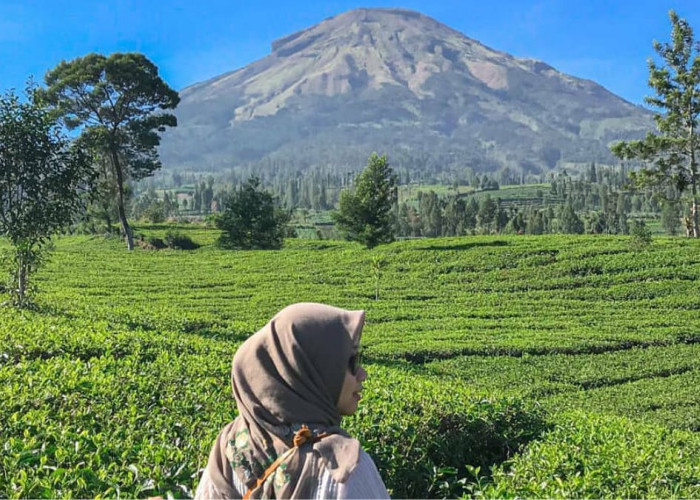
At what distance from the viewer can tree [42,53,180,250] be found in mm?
30281

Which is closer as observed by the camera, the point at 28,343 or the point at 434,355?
the point at 28,343

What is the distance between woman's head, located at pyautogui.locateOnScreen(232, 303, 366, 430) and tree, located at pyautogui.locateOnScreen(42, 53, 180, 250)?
2999cm

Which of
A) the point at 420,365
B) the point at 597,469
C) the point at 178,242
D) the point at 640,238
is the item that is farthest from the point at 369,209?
the point at 597,469

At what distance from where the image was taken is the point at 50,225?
11.4 metres

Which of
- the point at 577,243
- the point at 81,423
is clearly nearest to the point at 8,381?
the point at 81,423

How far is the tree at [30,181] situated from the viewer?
36.0ft

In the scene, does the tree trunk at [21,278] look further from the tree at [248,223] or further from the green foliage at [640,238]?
the tree at [248,223]

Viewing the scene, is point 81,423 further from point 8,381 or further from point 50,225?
point 50,225

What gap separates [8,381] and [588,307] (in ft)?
48.3

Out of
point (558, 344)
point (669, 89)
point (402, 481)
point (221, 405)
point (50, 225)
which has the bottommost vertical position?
point (558, 344)

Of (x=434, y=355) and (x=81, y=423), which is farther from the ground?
(x=81, y=423)

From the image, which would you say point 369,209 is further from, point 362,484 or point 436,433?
point 362,484

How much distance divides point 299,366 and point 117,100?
32.4 m

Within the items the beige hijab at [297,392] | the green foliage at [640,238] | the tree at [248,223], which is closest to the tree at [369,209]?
the tree at [248,223]
